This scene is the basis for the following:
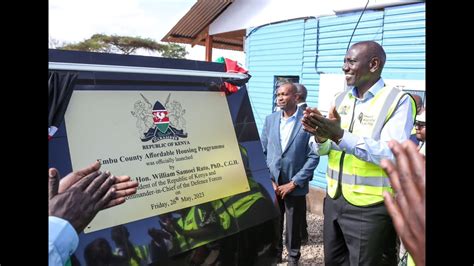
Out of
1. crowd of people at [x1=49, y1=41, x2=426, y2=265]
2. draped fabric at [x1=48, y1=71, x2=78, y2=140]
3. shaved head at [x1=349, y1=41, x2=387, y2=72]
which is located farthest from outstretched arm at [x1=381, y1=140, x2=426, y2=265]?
shaved head at [x1=349, y1=41, x2=387, y2=72]

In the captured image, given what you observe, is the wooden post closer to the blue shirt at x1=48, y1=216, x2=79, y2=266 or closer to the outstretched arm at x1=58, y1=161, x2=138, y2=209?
the outstretched arm at x1=58, y1=161, x2=138, y2=209

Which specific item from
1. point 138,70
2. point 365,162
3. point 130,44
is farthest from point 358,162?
point 130,44

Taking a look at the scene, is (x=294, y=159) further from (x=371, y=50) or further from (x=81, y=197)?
(x=81, y=197)

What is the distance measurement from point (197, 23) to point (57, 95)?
852 cm

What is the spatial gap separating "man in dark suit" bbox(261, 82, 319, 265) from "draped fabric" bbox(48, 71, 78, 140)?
9.06ft

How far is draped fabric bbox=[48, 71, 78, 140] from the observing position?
134 centimetres

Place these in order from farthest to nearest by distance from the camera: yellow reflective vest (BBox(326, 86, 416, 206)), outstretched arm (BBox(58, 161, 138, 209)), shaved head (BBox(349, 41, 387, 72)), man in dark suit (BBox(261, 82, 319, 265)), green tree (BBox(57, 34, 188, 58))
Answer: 1. green tree (BBox(57, 34, 188, 58))
2. man in dark suit (BBox(261, 82, 319, 265))
3. shaved head (BBox(349, 41, 387, 72))
4. yellow reflective vest (BBox(326, 86, 416, 206))
5. outstretched arm (BBox(58, 161, 138, 209))

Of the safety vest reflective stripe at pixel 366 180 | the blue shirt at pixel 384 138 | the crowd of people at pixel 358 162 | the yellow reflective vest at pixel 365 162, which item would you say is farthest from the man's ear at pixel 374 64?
the safety vest reflective stripe at pixel 366 180

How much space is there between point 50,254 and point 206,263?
781mm

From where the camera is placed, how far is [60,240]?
1151mm

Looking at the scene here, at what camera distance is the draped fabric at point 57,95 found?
4.41ft

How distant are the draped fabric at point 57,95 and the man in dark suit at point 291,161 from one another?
2.76m

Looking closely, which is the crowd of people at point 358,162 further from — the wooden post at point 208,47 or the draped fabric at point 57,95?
the wooden post at point 208,47

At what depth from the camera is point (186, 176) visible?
178 centimetres
